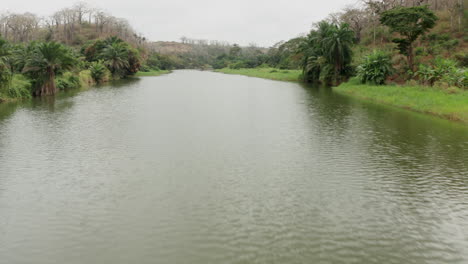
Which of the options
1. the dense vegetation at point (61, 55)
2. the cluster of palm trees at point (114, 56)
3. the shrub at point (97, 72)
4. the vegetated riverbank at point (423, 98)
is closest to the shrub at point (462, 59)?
the vegetated riverbank at point (423, 98)

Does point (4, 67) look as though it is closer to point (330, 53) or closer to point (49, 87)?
point (49, 87)

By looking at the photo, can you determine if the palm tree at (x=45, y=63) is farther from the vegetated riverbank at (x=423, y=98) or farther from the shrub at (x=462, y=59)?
the shrub at (x=462, y=59)

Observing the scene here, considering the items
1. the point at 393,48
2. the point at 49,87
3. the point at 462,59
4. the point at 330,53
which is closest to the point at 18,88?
the point at 49,87

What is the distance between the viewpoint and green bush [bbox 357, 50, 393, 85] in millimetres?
44469

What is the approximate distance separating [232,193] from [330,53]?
155 feet

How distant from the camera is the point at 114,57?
76.8 m

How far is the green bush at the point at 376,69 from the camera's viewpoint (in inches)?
1751

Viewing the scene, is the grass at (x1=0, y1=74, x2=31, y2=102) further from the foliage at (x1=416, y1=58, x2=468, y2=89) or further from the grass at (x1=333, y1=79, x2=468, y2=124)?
the foliage at (x1=416, y1=58, x2=468, y2=89)

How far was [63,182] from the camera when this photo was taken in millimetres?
12922

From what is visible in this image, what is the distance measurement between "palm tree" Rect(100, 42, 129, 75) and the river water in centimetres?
5490

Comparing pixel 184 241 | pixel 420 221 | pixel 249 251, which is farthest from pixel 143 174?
pixel 420 221

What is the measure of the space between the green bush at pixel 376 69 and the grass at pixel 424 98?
1967mm

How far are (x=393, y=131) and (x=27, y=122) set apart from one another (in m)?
22.3

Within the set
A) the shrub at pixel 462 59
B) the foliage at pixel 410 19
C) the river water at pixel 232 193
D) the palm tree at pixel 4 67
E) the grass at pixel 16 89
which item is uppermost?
the foliage at pixel 410 19
